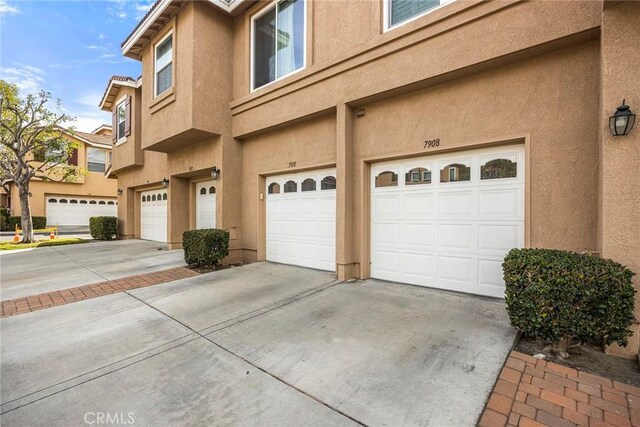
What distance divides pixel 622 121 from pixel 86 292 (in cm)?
842

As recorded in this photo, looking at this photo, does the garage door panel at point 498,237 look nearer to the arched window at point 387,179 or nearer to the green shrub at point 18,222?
the arched window at point 387,179

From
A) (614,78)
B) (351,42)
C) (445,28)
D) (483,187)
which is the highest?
(351,42)

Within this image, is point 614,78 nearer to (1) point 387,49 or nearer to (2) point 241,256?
(1) point 387,49

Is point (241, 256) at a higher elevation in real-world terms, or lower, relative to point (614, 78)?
lower

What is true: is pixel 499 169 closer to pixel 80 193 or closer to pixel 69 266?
pixel 69 266

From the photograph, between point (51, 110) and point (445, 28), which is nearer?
point (445, 28)

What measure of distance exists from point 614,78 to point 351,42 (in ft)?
13.7

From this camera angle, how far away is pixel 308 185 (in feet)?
23.2

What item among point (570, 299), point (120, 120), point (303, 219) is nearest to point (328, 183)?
point (303, 219)

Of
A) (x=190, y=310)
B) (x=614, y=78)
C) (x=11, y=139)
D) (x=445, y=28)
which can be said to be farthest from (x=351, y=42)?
(x=11, y=139)

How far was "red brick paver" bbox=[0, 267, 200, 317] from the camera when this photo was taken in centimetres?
473

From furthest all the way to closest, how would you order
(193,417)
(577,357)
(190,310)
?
(190,310) < (577,357) < (193,417)

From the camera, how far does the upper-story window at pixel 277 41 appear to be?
6887mm

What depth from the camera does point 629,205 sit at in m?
3.04
